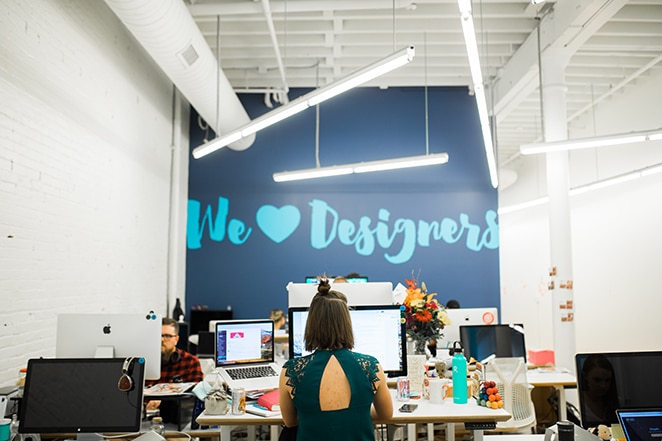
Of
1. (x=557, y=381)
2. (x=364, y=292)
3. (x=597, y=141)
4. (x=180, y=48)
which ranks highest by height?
(x=180, y=48)

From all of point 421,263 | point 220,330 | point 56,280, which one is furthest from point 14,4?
point 421,263

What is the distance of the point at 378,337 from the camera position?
3201mm

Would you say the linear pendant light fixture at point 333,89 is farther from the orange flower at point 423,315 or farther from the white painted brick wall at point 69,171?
the orange flower at point 423,315

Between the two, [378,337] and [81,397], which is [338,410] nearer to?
[378,337]

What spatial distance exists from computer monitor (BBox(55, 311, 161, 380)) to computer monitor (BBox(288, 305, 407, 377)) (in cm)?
87

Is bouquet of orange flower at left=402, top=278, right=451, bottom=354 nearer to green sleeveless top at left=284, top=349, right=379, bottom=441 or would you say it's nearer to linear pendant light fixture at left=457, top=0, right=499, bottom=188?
green sleeveless top at left=284, top=349, right=379, bottom=441

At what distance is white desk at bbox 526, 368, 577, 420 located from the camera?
15.0 feet

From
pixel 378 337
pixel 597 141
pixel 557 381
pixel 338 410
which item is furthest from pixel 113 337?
pixel 597 141

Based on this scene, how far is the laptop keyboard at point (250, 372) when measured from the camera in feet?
11.4

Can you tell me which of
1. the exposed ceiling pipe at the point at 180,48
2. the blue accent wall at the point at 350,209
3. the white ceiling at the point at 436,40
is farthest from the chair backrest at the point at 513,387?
the blue accent wall at the point at 350,209

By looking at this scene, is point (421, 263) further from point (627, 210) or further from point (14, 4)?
point (14, 4)

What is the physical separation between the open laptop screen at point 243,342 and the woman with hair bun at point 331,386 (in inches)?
49.8

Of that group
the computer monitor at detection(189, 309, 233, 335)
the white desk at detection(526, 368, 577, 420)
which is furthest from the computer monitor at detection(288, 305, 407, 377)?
the computer monitor at detection(189, 309, 233, 335)

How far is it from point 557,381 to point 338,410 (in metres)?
2.98
